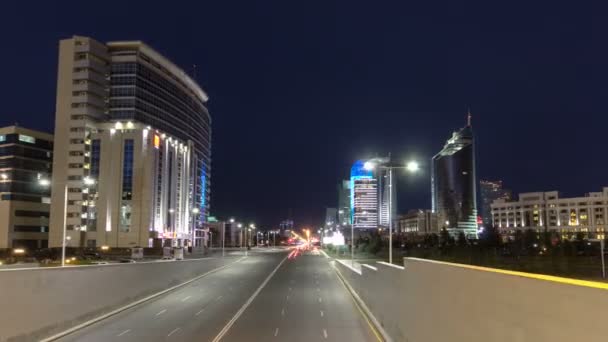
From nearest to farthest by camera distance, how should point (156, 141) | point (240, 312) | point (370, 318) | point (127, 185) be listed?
point (370, 318)
point (240, 312)
point (127, 185)
point (156, 141)

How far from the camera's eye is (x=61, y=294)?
2523 centimetres

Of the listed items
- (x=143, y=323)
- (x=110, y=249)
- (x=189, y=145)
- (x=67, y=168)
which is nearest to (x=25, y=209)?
(x=67, y=168)

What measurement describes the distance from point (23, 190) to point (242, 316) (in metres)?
112

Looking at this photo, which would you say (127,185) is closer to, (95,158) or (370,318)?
(95,158)

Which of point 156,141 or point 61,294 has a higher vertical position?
point 156,141

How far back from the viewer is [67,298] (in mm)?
26000

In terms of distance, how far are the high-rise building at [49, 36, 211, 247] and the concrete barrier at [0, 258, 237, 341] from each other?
85549 millimetres

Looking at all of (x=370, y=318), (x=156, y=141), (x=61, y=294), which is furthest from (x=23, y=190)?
(x=370, y=318)

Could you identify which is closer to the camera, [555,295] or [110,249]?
[555,295]

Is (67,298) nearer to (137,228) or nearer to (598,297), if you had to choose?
(598,297)

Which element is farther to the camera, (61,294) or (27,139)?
(27,139)

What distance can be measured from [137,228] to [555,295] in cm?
12553

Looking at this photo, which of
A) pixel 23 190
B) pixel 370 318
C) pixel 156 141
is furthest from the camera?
pixel 156 141

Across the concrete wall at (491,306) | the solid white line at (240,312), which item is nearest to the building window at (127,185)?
the solid white line at (240,312)
